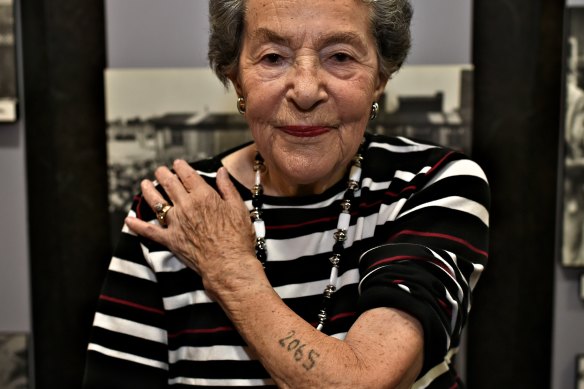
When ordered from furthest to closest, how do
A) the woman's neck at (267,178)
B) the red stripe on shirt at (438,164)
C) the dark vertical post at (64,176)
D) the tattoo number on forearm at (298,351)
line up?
the dark vertical post at (64,176) < the woman's neck at (267,178) < the red stripe on shirt at (438,164) < the tattoo number on forearm at (298,351)

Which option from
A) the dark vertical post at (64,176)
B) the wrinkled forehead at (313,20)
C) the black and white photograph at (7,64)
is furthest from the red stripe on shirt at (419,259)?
the black and white photograph at (7,64)

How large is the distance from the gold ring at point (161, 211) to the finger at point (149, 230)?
14 mm

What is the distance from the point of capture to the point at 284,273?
1.28 metres

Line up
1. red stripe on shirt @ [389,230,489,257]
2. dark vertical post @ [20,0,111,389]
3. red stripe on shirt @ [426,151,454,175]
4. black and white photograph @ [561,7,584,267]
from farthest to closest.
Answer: dark vertical post @ [20,0,111,389] < black and white photograph @ [561,7,584,267] < red stripe on shirt @ [426,151,454,175] < red stripe on shirt @ [389,230,489,257]

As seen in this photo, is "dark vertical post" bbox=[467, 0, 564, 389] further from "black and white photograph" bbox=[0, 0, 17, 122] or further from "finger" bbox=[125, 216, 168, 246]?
"black and white photograph" bbox=[0, 0, 17, 122]

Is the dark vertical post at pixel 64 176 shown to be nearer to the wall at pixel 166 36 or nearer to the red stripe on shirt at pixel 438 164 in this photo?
the wall at pixel 166 36

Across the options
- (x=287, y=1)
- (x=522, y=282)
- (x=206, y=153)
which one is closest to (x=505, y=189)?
(x=522, y=282)

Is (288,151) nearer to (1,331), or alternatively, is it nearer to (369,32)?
(369,32)

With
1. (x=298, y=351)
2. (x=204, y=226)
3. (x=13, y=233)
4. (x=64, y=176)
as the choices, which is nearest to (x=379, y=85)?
(x=204, y=226)

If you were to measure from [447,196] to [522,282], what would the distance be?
79 centimetres

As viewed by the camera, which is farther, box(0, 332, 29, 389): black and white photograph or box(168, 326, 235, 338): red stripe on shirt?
box(0, 332, 29, 389): black and white photograph

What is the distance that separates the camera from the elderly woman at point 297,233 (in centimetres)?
104

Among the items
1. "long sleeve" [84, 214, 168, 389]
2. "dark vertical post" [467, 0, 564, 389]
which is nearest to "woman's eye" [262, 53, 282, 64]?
"long sleeve" [84, 214, 168, 389]

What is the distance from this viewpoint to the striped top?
1201 millimetres
